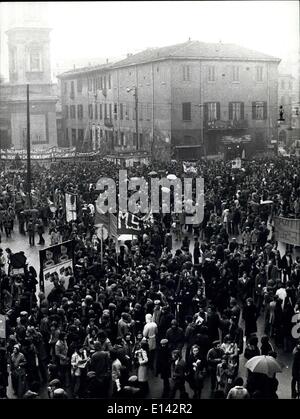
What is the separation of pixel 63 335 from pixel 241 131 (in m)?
29.4

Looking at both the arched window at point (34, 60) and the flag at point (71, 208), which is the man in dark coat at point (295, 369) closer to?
the flag at point (71, 208)

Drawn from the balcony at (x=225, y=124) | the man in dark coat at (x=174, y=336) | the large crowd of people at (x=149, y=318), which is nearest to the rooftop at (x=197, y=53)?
the balcony at (x=225, y=124)

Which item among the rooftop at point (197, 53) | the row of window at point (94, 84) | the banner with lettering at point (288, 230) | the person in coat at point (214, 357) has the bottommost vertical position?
the person in coat at point (214, 357)

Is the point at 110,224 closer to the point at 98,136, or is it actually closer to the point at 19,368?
the point at 19,368

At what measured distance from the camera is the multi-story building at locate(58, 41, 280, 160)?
34.9 metres

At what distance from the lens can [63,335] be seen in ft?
37.6

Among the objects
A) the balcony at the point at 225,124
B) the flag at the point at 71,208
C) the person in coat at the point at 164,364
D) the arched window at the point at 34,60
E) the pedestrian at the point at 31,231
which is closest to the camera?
the person in coat at the point at 164,364

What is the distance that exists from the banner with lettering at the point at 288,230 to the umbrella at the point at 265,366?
26.3 feet

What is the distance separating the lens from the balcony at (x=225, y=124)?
37.1 m

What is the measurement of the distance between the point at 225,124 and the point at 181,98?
3.19 metres

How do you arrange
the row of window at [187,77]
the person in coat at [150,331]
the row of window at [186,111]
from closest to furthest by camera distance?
the person in coat at [150,331], the row of window at [186,111], the row of window at [187,77]

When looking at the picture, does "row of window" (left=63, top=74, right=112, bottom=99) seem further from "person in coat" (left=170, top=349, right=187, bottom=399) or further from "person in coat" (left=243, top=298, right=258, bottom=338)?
"person in coat" (left=170, top=349, right=187, bottom=399)
